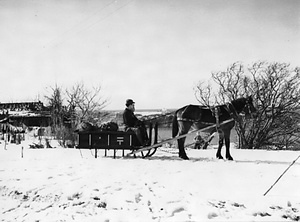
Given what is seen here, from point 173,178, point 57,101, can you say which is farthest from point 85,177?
point 57,101

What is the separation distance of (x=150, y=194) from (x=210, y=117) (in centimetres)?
435

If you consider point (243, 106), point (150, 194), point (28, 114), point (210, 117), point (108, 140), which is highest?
point (28, 114)

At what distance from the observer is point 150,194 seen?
15.0 ft

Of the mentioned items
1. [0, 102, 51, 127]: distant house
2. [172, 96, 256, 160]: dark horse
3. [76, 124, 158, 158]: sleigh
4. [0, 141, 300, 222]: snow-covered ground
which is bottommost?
[0, 141, 300, 222]: snow-covered ground

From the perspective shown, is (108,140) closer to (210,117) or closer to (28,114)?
(210,117)

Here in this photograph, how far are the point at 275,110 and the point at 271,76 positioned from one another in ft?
8.56

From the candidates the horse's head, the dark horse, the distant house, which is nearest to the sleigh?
A: the dark horse

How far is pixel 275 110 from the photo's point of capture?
20.2 m

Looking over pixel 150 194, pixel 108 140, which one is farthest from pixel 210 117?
pixel 150 194

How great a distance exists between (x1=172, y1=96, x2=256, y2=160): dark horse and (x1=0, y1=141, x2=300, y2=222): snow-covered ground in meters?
1.65

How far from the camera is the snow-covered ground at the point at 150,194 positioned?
12.7ft

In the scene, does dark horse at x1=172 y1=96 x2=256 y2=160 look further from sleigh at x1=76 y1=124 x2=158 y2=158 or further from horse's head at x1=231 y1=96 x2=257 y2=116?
sleigh at x1=76 y1=124 x2=158 y2=158

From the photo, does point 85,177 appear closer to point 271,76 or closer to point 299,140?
point 271,76

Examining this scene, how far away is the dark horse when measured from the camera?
26.7 ft
